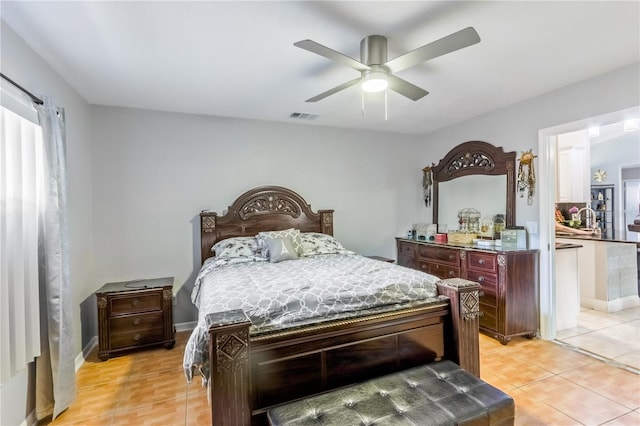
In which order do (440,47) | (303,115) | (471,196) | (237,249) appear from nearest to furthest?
(440,47) → (237,249) → (303,115) → (471,196)

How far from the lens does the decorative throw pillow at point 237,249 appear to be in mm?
3330

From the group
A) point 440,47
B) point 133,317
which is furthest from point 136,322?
point 440,47

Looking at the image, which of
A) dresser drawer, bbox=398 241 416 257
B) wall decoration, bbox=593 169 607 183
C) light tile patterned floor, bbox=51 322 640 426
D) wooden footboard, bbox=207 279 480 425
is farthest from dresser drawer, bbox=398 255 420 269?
wall decoration, bbox=593 169 607 183

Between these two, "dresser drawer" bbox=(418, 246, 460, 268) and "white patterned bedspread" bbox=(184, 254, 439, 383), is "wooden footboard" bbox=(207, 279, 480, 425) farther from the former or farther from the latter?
"dresser drawer" bbox=(418, 246, 460, 268)

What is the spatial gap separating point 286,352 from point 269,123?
310 cm

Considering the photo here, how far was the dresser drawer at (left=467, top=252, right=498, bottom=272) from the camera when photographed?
3.28 meters

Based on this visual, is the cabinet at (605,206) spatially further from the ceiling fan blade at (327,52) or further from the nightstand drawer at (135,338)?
the nightstand drawer at (135,338)

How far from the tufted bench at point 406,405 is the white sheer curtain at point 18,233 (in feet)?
5.22

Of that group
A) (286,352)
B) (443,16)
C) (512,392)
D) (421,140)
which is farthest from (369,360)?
(421,140)

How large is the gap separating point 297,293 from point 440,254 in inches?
101

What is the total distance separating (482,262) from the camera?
3.40 meters

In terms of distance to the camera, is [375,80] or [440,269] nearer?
[375,80]

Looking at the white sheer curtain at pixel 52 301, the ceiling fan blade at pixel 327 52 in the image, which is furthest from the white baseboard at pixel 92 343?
the ceiling fan blade at pixel 327 52

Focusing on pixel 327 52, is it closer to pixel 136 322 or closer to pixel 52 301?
pixel 52 301
